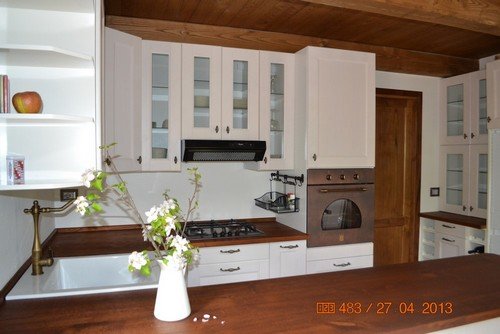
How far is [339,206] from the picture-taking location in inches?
112

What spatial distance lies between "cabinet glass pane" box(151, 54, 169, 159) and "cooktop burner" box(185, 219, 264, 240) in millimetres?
618

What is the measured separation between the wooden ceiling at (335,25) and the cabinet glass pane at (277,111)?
0.25 meters

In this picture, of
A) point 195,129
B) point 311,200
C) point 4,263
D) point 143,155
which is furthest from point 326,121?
point 4,263

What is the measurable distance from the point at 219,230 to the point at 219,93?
3.58ft

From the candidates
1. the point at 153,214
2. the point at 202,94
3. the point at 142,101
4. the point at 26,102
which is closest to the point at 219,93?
the point at 202,94

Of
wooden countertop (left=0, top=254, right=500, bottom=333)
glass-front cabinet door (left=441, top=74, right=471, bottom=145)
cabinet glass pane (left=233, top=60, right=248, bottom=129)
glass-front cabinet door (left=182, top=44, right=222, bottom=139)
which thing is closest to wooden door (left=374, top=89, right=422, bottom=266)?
glass-front cabinet door (left=441, top=74, right=471, bottom=145)

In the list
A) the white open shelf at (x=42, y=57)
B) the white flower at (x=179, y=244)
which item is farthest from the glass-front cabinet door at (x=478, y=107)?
the white open shelf at (x=42, y=57)

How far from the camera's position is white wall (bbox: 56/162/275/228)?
2.87 metres

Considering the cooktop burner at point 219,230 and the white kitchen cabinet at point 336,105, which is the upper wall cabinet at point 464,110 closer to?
the white kitchen cabinet at point 336,105

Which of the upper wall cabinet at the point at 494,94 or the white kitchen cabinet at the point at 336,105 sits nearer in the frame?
the white kitchen cabinet at the point at 336,105

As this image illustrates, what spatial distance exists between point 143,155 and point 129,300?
141 centimetres

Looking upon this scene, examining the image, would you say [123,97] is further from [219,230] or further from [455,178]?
[455,178]

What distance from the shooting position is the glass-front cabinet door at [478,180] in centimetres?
327

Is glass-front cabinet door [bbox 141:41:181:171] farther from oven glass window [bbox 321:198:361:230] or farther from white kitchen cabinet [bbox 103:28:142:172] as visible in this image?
oven glass window [bbox 321:198:361:230]
